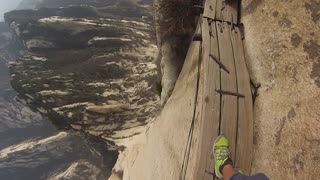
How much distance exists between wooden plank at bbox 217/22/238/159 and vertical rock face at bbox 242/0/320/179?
31cm

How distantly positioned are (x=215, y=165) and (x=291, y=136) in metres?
1.08

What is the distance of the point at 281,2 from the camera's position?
13.6 feet

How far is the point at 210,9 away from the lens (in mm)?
5266

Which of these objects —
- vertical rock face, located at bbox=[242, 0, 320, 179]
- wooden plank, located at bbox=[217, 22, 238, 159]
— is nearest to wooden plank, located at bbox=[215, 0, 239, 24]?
wooden plank, located at bbox=[217, 22, 238, 159]

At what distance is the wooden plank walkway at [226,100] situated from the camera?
438 centimetres

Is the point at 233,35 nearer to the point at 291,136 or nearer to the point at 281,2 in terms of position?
the point at 281,2

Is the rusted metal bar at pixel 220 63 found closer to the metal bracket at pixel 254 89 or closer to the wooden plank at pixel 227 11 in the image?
the metal bracket at pixel 254 89

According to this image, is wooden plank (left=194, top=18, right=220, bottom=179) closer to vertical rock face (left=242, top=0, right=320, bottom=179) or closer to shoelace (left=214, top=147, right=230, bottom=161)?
shoelace (left=214, top=147, right=230, bottom=161)

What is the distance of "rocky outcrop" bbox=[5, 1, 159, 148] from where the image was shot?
529 inches

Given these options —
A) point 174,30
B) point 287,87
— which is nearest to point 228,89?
point 287,87

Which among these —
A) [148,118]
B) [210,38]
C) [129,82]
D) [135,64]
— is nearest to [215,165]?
[210,38]

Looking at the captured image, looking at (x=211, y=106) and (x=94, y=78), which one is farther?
(x=94, y=78)

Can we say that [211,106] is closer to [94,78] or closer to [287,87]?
[287,87]

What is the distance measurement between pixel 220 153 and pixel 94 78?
1170 centimetres
